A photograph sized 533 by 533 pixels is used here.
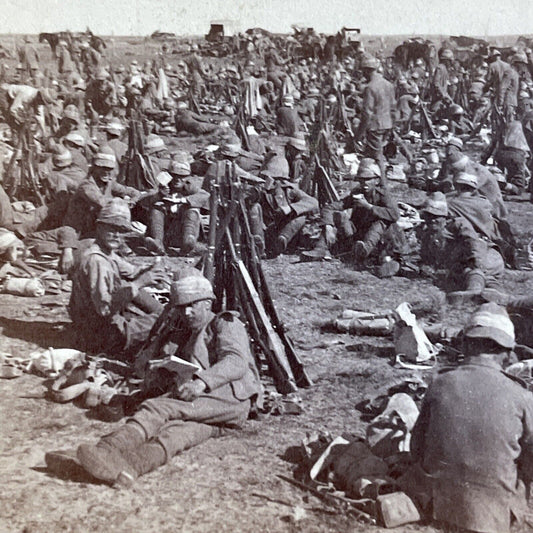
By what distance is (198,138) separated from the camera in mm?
20391

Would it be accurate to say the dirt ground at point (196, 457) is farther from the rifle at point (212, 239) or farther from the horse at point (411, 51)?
the horse at point (411, 51)

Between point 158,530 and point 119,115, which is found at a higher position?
point 119,115

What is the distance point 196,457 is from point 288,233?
5936 mm

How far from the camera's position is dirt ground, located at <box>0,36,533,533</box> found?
446 centimetres

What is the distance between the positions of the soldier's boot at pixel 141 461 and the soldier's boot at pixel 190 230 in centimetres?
564

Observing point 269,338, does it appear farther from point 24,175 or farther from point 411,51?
point 411,51

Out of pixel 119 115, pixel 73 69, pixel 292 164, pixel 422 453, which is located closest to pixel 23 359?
pixel 422 453

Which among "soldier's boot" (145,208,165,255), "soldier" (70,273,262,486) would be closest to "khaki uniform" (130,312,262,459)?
"soldier" (70,273,262,486)

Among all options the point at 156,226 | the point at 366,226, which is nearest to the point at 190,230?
the point at 156,226

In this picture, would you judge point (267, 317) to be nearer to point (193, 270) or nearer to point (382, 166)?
point (193, 270)

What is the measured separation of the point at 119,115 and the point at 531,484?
18.9 m

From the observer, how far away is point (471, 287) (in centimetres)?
881

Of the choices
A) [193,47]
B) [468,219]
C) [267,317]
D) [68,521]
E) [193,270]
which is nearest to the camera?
[68,521]

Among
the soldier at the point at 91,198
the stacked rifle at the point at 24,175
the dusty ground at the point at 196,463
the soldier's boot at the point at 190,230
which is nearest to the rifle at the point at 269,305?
the dusty ground at the point at 196,463
